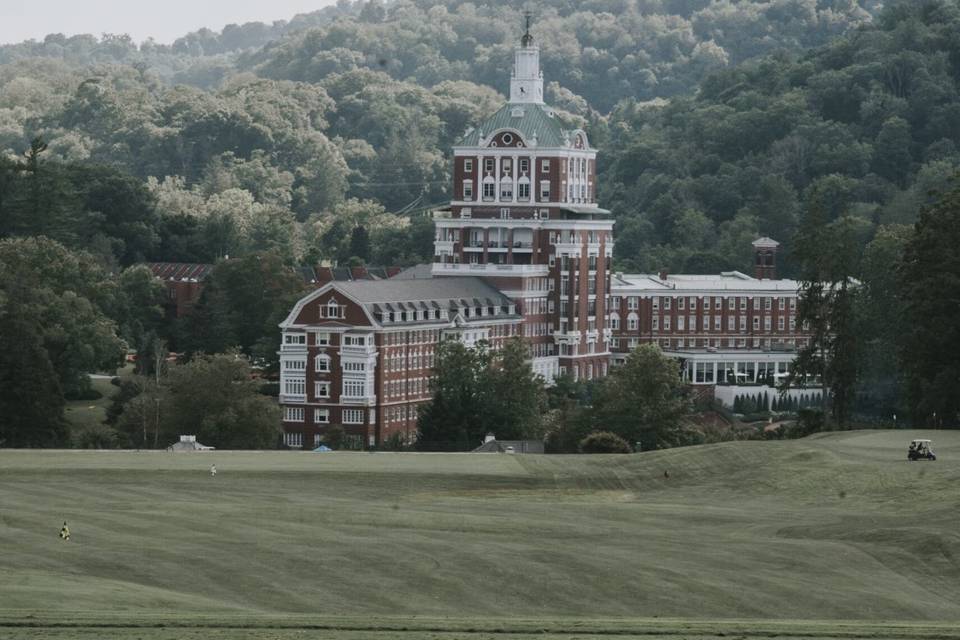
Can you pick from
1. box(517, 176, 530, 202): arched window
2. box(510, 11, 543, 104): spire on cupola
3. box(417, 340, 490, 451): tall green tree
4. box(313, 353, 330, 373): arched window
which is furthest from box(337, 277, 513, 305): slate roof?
box(510, 11, 543, 104): spire on cupola

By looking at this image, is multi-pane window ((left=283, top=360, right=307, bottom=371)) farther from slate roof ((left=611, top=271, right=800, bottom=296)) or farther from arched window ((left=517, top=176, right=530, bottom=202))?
slate roof ((left=611, top=271, right=800, bottom=296))

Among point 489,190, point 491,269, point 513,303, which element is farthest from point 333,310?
point 489,190

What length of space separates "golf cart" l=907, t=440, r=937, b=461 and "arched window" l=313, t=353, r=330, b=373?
5382 cm

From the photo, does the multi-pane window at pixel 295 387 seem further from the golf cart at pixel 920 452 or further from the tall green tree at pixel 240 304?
the golf cart at pixel 920 452

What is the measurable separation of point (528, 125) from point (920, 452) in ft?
273

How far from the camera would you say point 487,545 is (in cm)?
8262

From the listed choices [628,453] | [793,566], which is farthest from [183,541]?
[628,453]

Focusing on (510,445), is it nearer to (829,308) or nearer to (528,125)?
(829,308)

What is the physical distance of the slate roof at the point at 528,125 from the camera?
18250cm

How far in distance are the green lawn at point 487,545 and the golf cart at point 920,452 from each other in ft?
3.51

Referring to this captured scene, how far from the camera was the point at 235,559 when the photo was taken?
77812 millimetres

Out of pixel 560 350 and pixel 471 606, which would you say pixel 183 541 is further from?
pixel 560 350

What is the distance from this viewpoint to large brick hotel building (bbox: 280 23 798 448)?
151250 mm

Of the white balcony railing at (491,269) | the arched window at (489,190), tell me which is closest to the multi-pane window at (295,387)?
the white balcony railing at (491,269)
